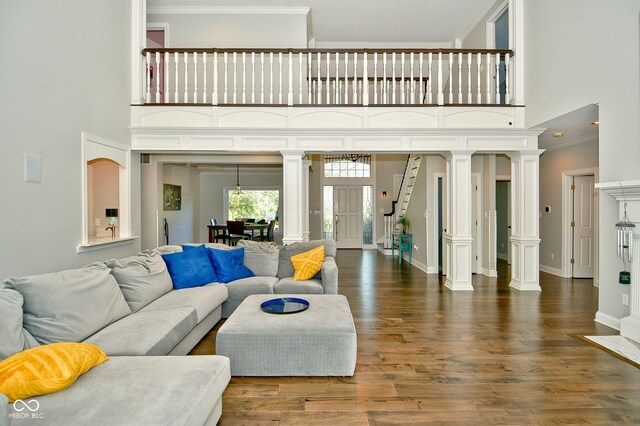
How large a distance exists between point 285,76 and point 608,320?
5630mm

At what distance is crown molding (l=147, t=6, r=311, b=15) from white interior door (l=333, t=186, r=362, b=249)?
18.6 ft

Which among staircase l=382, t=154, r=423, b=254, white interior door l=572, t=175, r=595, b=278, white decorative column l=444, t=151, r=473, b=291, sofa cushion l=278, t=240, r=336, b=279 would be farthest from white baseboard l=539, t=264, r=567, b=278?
sofa cushion l=278, t=240, r=336, b=279

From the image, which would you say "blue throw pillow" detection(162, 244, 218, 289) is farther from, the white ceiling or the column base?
the white ceiling

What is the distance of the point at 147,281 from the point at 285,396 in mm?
1719

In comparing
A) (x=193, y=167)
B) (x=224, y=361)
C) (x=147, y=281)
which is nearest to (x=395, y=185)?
(x=193, y=167)

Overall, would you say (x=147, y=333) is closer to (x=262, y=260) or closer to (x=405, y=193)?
(x=262, y=260)

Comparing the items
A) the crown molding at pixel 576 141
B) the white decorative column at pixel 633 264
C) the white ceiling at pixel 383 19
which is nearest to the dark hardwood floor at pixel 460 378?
the white decorative column at pixel 633 264

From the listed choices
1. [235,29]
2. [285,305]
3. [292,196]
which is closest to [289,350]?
[285,305]

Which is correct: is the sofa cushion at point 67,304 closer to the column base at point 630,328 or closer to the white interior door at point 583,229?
the column base at point 630,328

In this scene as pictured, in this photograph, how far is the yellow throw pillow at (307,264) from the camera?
4.13m

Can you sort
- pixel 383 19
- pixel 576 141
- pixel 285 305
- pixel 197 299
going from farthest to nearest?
pixel 383 19, pixel 576 141, pixel 197 299, pixel 285 305

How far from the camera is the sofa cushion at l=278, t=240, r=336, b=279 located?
172 inches

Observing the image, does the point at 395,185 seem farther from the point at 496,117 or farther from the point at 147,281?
the point at 147,281

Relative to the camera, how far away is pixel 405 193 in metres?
8.18
